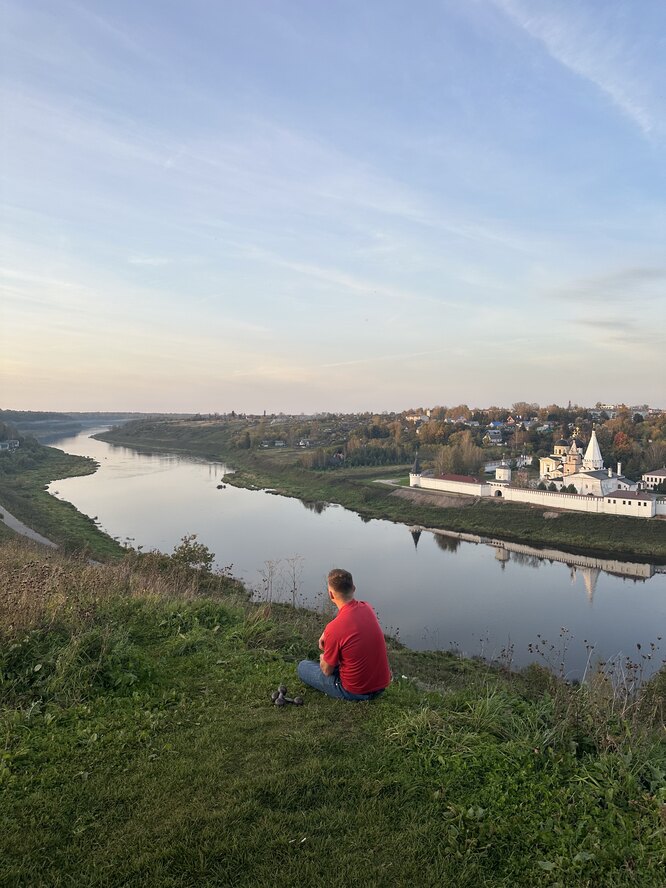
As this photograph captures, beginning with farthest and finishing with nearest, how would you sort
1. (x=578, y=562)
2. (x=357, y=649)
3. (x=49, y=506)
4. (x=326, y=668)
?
(x=49, y=506) → (x=578, y=562) → (x=326, y=668) → (x=357, y=649)

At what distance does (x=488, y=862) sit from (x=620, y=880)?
601 mm

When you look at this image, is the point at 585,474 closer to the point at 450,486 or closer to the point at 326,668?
the point at 450,486

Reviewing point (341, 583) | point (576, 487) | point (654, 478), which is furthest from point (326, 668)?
point (654, 478)

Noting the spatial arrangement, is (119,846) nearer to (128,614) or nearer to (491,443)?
(128,614)

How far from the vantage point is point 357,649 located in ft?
14.0

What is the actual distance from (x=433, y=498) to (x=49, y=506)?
2855 centimetres

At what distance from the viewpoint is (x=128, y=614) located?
612 centimetres

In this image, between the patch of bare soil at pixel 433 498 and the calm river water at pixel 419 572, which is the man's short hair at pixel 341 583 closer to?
the calm river water at pixel 419 572

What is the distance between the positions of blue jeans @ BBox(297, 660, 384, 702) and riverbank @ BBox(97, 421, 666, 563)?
103ft

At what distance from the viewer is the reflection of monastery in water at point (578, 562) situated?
26766 millimetres

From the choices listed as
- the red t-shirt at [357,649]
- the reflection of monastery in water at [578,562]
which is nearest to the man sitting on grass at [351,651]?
the red t-shirt at [357,649]

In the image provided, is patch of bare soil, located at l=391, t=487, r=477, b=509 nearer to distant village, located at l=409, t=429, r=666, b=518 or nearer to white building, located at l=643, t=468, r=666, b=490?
distant village, located at l=409, t=429, r=666, b=518

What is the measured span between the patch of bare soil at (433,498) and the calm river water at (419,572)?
17.2 feet

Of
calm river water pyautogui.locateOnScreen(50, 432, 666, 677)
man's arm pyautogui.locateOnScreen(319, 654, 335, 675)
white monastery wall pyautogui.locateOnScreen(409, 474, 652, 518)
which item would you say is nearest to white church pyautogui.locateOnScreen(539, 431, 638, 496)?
white monastery wall pyautogui.locateOnScreen(409, 474, 652, 518)
